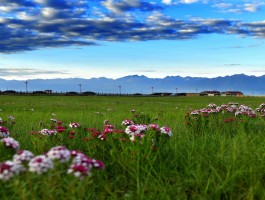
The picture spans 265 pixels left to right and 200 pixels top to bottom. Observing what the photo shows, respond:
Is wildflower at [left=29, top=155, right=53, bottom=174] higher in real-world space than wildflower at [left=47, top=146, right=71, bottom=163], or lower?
lower

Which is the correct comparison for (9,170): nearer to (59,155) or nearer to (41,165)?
(41,165)

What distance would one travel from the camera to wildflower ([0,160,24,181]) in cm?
462

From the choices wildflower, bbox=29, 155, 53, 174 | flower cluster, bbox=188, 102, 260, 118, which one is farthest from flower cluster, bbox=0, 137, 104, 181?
flower cluster, bbox=188, 102, 260, 118

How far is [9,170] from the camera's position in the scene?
469 centimetres

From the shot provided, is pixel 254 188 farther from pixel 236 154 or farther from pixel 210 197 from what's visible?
pixel 236 154

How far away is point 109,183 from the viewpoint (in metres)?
7.36

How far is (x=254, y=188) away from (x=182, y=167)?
179 cm

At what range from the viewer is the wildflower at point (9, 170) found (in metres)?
4.62

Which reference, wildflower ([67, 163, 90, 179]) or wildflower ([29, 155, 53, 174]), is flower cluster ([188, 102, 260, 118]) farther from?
wildflower ([29, 155, 53, 174])

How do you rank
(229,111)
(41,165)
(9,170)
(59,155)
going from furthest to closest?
(229,111), (9,170), (59,155), (41,165)

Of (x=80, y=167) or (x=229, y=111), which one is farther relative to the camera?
(x=229, y=111)

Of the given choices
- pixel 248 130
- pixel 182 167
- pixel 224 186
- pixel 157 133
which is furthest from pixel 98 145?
pixel 248 130

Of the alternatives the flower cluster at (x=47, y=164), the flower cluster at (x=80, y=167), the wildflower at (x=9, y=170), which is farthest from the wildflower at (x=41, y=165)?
the wildflower at (x=9, y=170)

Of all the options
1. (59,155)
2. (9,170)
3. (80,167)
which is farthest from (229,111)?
(9,170)
